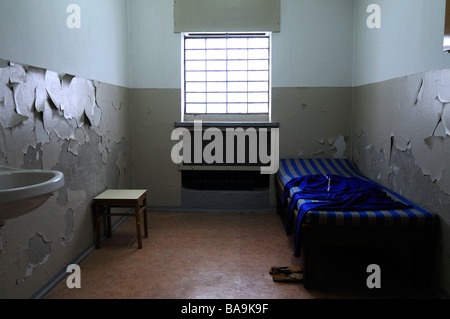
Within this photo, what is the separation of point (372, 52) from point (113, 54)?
2.62 meters

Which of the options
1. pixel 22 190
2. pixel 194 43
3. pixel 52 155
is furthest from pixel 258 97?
pixel 22 190

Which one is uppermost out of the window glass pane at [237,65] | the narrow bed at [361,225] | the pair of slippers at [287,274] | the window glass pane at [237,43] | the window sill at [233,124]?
the window glass pane at [237,43]

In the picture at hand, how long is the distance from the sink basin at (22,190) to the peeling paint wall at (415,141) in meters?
2.26

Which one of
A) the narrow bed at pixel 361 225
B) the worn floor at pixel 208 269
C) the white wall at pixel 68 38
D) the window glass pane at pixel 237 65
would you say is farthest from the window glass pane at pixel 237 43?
the narrow bed at pixel 361 225

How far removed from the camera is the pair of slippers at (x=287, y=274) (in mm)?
2584

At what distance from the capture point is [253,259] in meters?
3.00

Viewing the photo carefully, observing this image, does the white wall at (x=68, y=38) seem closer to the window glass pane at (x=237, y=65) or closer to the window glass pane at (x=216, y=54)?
the window glass pane at (x=216, y=54)

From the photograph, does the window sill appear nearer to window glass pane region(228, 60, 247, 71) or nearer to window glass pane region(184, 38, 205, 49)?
window glass pane region(228, 60, 247, 71)

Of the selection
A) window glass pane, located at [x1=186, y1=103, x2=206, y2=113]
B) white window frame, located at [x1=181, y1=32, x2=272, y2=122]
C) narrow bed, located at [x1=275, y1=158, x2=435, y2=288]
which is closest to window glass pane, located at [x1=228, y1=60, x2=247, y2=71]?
white window frame, located at [x1=181, y1=32, x2=272, y2=122]

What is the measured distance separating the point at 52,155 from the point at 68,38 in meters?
0.91

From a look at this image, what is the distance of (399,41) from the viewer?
296cm

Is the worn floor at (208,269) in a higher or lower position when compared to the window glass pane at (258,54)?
lower

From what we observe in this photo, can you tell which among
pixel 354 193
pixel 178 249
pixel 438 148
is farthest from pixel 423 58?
pixel 178 249

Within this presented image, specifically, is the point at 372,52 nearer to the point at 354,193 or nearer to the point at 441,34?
the point at 441,34
